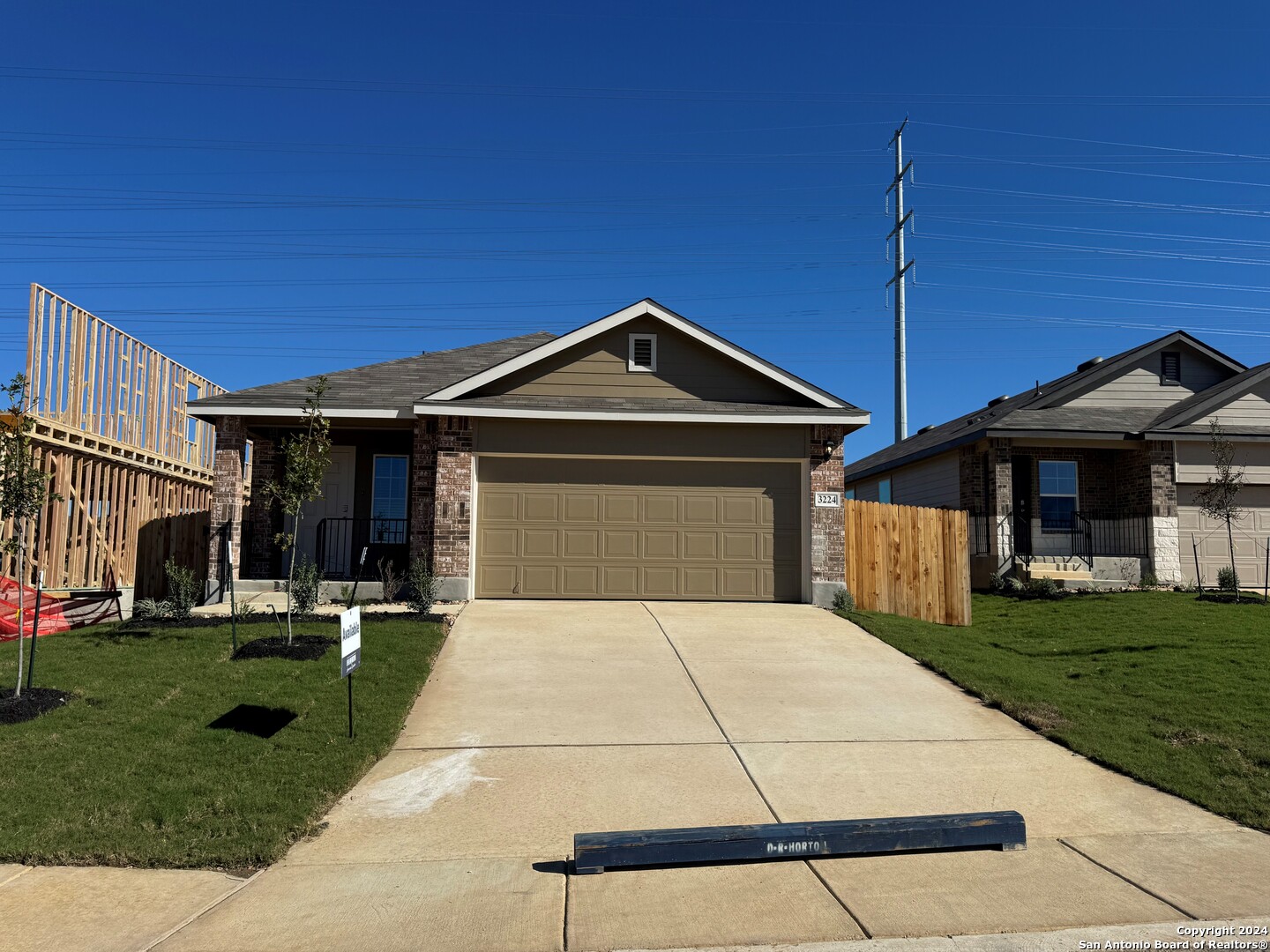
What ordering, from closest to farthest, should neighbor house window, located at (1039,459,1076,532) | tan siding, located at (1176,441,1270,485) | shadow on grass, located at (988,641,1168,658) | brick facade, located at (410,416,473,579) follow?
shadow on grass, located at (988,641,1168,658), brick facade, located at (410,416,473,579), tan siding, located at (1176,441,1270,485), neighbor house window, located at (1039,459,1076,532)

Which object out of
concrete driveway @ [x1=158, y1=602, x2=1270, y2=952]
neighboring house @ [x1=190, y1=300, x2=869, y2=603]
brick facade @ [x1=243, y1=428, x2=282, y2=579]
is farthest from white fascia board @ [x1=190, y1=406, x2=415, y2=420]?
concrete driveway @ [x1=158, y1=602, x2=1270, y2=952]

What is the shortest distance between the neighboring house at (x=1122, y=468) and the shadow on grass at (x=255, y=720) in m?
16.3

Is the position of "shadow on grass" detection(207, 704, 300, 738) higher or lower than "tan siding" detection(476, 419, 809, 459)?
lower

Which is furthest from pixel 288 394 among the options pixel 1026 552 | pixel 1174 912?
pixel 1026 552

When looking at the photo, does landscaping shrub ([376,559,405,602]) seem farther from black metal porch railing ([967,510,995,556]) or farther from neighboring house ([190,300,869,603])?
black metal porch railing ([967,510,995,556])

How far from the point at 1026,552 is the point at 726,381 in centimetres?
919

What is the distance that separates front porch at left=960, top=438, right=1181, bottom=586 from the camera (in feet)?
63.4

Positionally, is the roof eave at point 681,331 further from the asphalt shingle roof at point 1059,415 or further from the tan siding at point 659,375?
the asphalt shingle roof at point 1059,415

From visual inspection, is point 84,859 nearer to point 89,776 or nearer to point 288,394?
point 89,776

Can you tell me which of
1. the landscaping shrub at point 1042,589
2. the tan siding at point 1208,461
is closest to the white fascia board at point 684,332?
the landscaping shrub at point 1042,589

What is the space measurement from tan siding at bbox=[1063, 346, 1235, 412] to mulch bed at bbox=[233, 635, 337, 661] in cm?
1917

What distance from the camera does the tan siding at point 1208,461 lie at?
773 inches

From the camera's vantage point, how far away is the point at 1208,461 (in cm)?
1969

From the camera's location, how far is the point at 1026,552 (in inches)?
788
